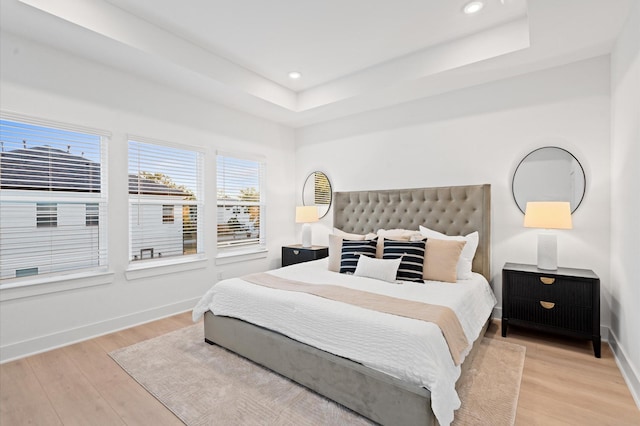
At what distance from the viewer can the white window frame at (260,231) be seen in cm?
428

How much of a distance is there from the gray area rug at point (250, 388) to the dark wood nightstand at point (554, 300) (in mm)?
339

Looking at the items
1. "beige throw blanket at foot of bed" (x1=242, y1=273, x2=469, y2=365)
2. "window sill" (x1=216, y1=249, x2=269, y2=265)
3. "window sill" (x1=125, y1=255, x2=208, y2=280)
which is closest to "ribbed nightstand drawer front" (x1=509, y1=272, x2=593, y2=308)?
"beige throw blanket at foot of bed" (x1=242, y1=273, x2=469, y2=365)

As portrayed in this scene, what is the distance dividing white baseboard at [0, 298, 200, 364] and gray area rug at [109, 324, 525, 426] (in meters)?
0.54

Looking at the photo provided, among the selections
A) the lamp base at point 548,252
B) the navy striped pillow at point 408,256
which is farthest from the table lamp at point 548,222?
the navy striped pillow at point 408,256

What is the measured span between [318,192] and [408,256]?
234 cm

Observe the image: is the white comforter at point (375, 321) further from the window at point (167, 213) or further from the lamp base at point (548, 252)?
the window at point (167, 213)

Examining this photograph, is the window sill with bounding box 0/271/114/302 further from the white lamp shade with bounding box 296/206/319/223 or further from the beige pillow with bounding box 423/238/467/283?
the beige pillow with bounding box 423/238/467/283

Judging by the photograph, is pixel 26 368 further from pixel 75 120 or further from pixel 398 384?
pixel 398 384

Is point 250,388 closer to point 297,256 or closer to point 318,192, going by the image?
point 297,256

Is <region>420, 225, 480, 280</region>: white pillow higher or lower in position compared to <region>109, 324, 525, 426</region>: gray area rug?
higher

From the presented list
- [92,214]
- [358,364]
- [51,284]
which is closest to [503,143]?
[358,364]

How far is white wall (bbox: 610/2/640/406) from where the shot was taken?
214 cm

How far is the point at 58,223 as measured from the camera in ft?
9.51

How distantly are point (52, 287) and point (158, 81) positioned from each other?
7.71 ft
